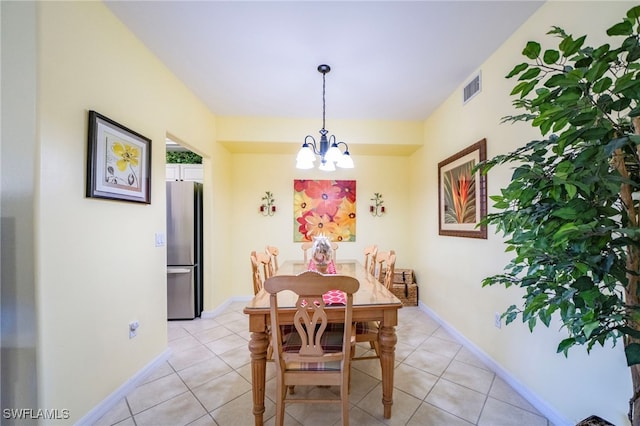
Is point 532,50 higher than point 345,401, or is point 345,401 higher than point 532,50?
point 532,50

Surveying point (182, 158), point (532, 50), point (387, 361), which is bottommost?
point (387, 361)

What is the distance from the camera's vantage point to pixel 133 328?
1.98 metres

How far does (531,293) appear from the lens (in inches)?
37.6

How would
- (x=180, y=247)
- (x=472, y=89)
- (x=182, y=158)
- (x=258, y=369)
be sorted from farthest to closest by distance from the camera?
(x=182, y=158) → (x=180, y=247) → (x=472, y=89) → (x=258, y=369)

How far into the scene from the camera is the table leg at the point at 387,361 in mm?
1610

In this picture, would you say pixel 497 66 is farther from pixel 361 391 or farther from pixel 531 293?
pixel 361 391

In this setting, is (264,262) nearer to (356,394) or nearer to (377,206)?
(356,394)

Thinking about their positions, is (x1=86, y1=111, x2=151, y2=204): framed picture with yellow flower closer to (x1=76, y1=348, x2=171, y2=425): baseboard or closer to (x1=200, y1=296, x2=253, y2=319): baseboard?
(x1=76, y1=348, x2=171, y2=425): baseboard

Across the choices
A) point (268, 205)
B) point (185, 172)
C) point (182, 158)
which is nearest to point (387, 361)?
point (268, 205)

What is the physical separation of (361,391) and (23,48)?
2.95m

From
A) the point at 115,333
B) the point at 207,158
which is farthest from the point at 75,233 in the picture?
the point at 207,158

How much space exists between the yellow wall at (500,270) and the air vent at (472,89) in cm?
6

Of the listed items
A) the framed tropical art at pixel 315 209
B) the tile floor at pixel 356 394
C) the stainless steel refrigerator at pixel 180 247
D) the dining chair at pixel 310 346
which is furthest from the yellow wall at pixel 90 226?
the framed tropical art at pixel 315 209

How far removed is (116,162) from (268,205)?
2.36 metres
